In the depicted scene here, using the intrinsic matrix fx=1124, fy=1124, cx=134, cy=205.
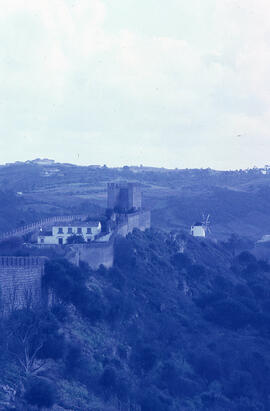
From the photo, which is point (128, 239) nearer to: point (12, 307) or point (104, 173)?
point (12, 307)

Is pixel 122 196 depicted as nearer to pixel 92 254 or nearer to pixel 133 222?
pixel 133 222

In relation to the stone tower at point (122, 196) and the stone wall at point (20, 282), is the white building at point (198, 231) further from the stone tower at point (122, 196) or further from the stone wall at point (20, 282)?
the stone wall at point (20, 282)

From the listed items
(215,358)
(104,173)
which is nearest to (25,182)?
(104,173)

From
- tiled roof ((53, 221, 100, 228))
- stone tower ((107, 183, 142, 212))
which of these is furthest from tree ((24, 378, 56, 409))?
stone tower ((107, 183, 142, 212))

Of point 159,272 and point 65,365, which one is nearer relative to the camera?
point 65,365

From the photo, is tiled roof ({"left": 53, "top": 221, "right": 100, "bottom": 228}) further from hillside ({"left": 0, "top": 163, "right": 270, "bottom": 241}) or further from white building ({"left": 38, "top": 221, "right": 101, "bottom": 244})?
hillside ({"left": 0, "top": 163, "right": 270, "bottom": 241})

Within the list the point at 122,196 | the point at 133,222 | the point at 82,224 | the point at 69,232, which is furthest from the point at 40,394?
the point at 122,196

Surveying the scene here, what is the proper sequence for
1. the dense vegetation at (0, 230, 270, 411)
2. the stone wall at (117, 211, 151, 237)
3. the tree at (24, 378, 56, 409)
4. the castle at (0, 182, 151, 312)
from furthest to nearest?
the stone wall at (117, 211, 151, 237)
the castle at (0, 182, 151, 312)
the dense vegetation at (0, 230, 270, 411)
the tree at (24, 378, 56, 409)
